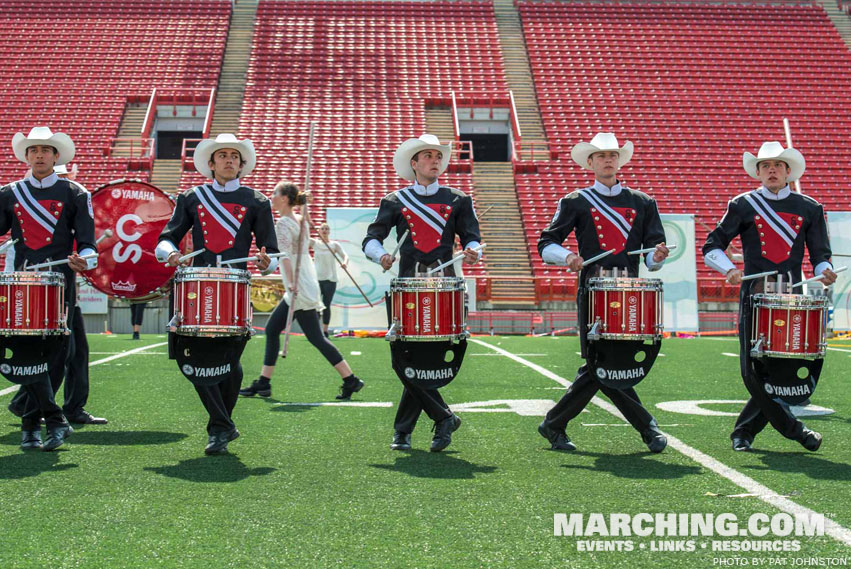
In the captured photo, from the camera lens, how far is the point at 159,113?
29.0 metres

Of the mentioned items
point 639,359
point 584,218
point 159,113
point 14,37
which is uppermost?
point 14,37

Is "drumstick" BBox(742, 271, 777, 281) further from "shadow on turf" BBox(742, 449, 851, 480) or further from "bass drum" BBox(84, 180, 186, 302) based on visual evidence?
"bass drum" BBox(84, 180, 186, 302)

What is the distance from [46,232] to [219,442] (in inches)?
59.8

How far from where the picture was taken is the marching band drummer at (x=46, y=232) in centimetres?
537

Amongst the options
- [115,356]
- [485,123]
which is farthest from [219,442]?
[485,123]

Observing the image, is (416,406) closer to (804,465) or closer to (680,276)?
(804,465)

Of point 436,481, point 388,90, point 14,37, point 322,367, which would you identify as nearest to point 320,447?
point 436,481

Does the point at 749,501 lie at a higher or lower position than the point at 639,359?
lower

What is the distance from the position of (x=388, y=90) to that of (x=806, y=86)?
494 inches

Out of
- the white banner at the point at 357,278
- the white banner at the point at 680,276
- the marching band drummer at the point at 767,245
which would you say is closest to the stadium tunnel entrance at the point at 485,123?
the white banner at the point at 357,278

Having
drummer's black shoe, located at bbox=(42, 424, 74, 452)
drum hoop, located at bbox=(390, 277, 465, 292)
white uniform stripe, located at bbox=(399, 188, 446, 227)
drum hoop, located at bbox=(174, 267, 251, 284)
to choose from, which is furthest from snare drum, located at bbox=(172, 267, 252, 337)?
Answer: white uniform stripe, located at bbox=(399, 188, 446, 227)

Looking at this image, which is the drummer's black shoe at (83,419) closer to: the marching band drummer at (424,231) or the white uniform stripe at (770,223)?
the marching band drummer at (424,231)

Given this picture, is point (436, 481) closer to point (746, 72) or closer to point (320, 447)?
point (320, 447)

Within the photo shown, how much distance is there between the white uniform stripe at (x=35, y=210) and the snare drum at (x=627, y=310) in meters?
2.99
